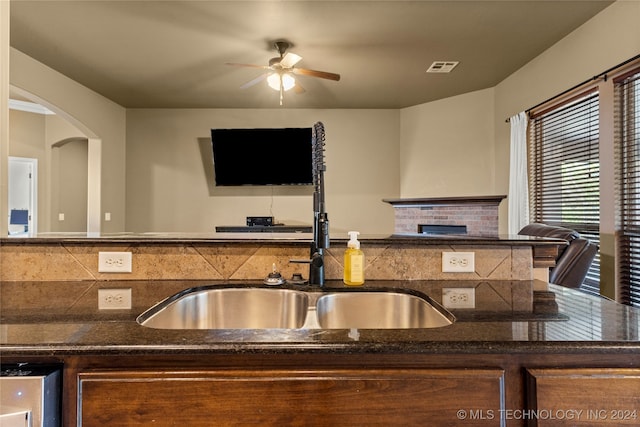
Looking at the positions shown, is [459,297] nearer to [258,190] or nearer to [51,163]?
[258,190]

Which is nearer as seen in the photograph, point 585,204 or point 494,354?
point 494,354

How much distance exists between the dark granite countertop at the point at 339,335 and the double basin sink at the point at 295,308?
0.64 feet

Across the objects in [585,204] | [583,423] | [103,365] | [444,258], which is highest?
[585,204]

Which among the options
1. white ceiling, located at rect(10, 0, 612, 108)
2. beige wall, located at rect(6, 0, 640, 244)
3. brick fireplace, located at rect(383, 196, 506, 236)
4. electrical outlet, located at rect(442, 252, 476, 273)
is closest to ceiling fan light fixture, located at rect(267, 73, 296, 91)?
white ceiling, located at rect(10, 0, 612, 108)

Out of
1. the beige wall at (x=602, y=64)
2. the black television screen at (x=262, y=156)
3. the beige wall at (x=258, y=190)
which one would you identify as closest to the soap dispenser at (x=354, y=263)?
the beige wall at (x=602, y=64)

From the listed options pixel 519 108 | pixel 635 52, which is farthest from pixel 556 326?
pixel 519 108

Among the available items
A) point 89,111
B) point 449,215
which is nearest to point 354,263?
point 449,215

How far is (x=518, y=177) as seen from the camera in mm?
3488

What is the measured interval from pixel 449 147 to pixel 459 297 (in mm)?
3829

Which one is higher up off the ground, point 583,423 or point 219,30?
point 219,30

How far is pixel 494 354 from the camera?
67 cm

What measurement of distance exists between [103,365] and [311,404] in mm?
412

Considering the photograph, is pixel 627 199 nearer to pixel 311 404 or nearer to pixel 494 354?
pixel 494 354

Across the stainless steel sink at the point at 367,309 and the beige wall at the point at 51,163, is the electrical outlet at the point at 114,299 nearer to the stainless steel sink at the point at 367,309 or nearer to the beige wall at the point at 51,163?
the stainless steel sink at the point at 367,309
